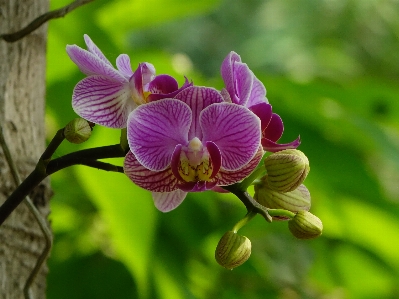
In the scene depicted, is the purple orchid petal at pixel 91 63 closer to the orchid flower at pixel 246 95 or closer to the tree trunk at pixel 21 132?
the orchid flower at pixel 246 95

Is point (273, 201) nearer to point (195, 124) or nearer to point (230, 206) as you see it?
point (195, 124)

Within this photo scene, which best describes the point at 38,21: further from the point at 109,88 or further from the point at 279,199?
the point at 279,199

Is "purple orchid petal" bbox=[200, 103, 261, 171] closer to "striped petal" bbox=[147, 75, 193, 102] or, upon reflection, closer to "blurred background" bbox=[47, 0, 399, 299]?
"striped petal" bbox=[147, 75, 193, 102]

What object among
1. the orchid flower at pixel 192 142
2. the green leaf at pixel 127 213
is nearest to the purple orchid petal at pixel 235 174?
the orchid flower at pixel 192 142

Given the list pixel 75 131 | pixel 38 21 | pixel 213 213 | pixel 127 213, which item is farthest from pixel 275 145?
pixel 213 213

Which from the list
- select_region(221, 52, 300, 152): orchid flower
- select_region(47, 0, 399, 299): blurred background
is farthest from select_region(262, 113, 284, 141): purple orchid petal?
select_region(47, 0, 399, 299): blurred background

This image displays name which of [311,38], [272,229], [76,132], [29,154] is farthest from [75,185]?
[311,38]
